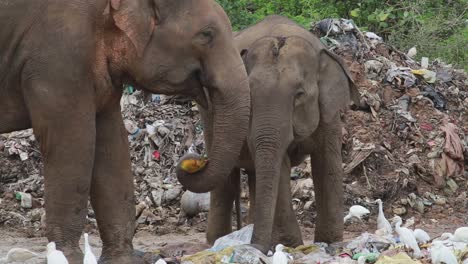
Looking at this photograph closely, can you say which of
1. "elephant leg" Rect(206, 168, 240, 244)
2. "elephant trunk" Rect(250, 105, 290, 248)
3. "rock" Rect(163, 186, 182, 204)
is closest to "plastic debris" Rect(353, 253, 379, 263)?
"elephant trunk" Rect(250, 105, 290, 248)

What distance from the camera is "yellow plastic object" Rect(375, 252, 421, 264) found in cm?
856

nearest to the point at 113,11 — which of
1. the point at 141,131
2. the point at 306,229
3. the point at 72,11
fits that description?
the point at 72,11

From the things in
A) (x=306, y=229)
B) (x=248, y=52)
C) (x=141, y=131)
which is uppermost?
(x=248, y=52)

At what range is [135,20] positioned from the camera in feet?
25.6

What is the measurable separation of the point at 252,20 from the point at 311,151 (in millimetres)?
5308

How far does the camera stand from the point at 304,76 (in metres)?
10.3

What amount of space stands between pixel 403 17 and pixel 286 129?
761 centimetres

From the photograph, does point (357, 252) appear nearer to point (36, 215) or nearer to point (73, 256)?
point (73, 256)

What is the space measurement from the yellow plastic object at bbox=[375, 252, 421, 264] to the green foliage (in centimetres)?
779

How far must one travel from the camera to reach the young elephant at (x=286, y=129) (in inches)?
380

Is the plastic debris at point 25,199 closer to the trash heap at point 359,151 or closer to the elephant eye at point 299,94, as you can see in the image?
the trash heap at point 359,151

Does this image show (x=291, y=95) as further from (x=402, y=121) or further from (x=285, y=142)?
(x=402, y=121)

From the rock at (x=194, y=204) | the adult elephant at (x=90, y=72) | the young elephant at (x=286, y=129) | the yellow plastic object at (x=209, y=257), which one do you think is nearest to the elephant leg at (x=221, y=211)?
the young elephant at (x=286, y=129)

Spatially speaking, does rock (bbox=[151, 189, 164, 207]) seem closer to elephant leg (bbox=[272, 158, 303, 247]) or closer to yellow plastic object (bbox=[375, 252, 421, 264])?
elephant leg (bbox=[272, 158, 303, 247])
